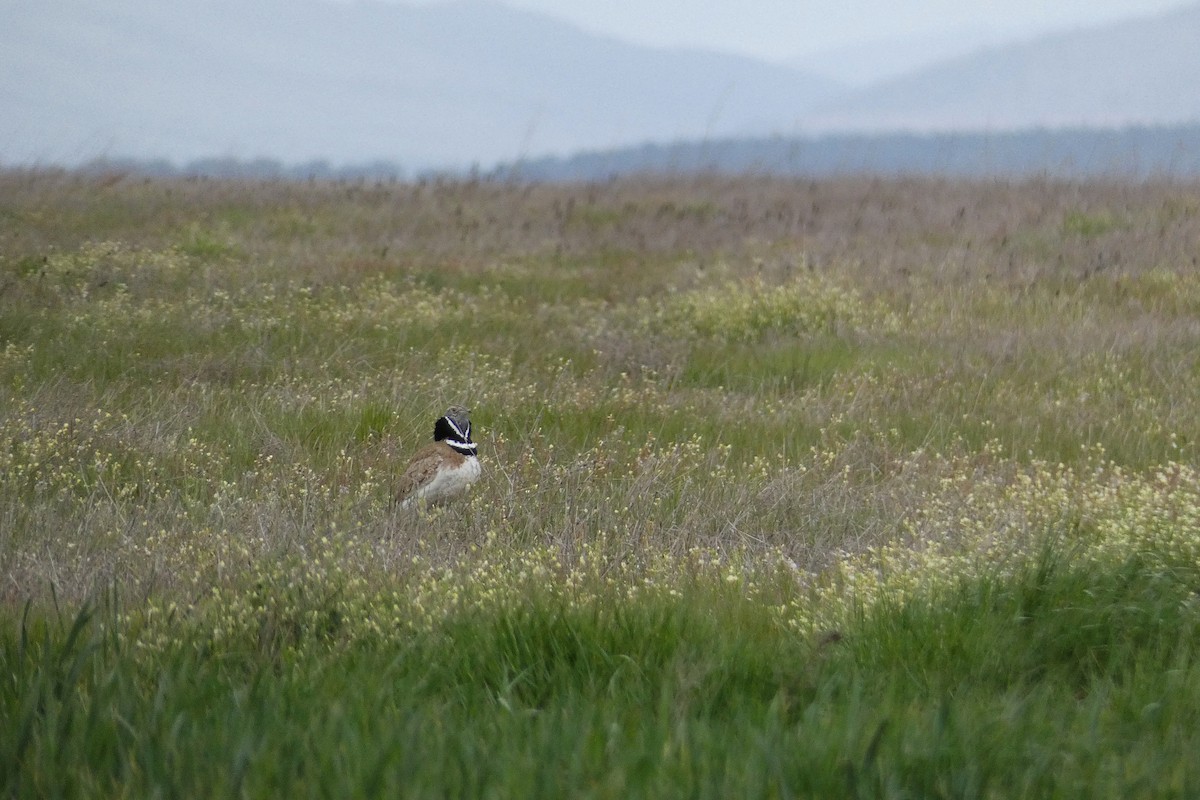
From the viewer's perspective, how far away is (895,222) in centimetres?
1588

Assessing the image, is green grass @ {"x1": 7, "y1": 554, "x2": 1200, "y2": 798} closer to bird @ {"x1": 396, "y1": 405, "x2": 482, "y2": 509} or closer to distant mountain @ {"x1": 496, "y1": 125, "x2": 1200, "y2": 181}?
bird @ {"x1": 396, "y1": 405, "x2": 482, "y2": 509}

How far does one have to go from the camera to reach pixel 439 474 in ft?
18.3

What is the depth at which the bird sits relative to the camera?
5559 mm

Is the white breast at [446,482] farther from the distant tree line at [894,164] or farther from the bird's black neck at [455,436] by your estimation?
the distant tree line at [894,164]

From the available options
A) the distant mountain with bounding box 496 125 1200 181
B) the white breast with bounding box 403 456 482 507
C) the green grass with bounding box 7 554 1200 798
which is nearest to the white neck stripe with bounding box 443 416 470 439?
the white breast with bounding box 403 456 482 507

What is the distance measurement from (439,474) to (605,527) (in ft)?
2.93

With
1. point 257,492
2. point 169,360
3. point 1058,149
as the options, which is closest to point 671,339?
point 169,360

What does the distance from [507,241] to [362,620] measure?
11979mm

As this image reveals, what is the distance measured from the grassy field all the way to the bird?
0.17m

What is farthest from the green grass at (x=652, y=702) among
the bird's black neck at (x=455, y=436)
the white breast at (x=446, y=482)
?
the bird's black neck at (x=455, y=436)

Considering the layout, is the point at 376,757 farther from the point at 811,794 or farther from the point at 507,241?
the point at 507,241

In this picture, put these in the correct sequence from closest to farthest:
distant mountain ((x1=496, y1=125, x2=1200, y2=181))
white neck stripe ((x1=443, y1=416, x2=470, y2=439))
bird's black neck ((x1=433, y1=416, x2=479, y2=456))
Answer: bird's black neck ((x1=433, y1=416, x2=479, y2=456)) → white neck stripe ((x1=443, y1=416, x2=470, y2=439)) → distant mountain ((x1=496, y1=125, x2=1200, y2=181))

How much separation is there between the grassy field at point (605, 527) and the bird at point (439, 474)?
0.17 m

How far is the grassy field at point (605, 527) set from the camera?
2789 millimetres
